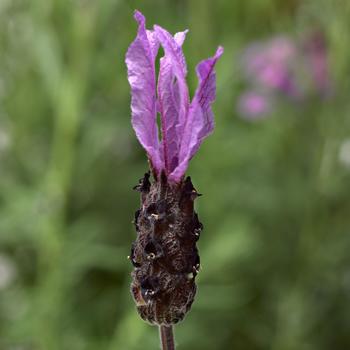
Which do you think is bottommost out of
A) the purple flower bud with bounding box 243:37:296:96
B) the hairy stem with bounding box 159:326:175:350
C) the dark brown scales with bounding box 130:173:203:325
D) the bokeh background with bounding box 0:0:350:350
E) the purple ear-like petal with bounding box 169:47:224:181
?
the hairy stem with bounding box 159:326:175:350

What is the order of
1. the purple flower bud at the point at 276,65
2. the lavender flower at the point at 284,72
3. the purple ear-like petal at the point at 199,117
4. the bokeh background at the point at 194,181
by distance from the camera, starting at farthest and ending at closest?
the purple flower bud at the point at 276,65 → the lavender flower at the point at 284,72 → the bokeh background at the point at 194,181 → the purple ear-like petal at the point at 199,117

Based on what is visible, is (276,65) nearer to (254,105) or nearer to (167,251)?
(254,105)

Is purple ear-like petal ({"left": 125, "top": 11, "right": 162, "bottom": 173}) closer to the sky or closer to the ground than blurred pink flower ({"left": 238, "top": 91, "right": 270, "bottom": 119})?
closer to the ground

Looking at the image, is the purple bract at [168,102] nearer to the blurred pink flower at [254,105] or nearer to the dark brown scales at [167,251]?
the dark brown scales at [167,251]

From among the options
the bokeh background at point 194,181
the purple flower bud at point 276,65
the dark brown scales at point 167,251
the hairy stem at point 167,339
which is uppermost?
the purple flower bud at point 276,65

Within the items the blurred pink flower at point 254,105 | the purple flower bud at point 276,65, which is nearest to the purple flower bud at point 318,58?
the purple flower bud at point 276,65

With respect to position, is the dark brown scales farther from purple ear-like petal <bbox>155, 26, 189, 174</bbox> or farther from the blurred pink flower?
the blurred pink flower

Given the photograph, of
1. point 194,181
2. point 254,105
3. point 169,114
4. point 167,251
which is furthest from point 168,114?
point 254,105

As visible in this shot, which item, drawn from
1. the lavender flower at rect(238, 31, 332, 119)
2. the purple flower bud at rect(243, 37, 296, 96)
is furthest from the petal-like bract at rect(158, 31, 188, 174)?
the purple flower bud at rect(243, 37, 296, 96)

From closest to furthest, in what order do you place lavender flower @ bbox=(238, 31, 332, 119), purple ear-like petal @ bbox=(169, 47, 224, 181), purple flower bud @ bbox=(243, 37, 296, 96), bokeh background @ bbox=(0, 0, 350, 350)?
purple ear-like petal @ bbox=(169, 47, 224, 181), bokeh background @ bbox=(0, 0, 350, 350), lavender flower @ bbox=(238, 31, 332, 119), purple flower bud @ bbox=(243, 37, 296, 96)
